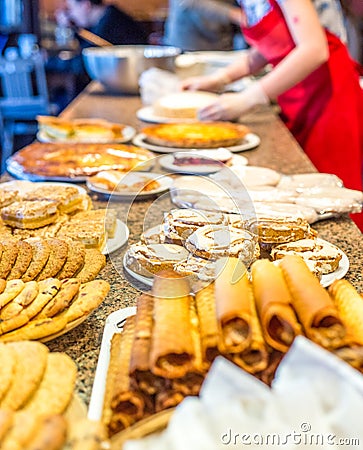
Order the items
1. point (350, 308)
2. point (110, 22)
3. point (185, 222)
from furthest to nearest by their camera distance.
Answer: point (110, 22) → point (185, 222) → point (350, 308)

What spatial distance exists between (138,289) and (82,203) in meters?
0.56

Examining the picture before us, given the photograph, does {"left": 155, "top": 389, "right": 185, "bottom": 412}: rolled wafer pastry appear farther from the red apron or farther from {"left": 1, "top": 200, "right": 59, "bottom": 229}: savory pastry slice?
the red apron

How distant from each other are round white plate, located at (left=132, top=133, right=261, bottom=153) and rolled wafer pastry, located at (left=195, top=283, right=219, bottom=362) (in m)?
1.49

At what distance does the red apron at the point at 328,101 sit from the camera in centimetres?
276

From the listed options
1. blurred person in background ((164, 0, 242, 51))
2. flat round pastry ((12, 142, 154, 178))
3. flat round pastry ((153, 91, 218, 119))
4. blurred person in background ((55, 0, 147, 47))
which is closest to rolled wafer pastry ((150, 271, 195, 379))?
flat round pastry ((12, 142, 154, 178))

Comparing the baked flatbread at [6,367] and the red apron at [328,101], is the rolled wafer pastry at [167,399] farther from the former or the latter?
the red apron at [328,101]

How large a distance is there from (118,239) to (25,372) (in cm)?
69

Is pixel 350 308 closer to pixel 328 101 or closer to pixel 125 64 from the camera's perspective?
pixel 328 101

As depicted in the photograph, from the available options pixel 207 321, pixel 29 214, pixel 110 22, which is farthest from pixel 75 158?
pixel 110 22

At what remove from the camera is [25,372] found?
874mm

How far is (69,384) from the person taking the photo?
2.93 feet

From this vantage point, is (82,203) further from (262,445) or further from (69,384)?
(262,445)

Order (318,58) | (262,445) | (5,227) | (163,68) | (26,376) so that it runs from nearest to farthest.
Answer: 1. (262,445)
2. (26,376)
3. (5,227)
4. (318,58)
5. (163,68)

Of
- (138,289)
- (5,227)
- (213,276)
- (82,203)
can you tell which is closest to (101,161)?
(82,203)
